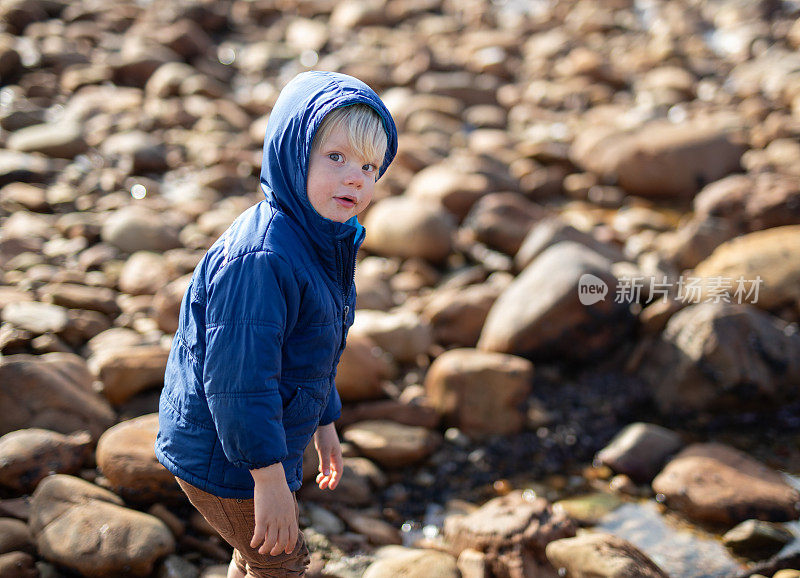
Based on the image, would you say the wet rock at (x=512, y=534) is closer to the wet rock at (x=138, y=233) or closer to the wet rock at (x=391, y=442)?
the wet rock at (x=391, y=442)

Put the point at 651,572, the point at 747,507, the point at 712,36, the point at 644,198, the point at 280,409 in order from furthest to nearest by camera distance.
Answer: the point at 712,36
the point at 644,198
the point at 747,507
the point at 651,572
the point at 280,409

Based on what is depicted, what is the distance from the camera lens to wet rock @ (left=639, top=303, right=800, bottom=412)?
13.1ft

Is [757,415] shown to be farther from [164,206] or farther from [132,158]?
[132,158]

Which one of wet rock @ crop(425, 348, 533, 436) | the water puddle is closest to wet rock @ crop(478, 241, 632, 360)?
wet rock @ crop(425, 348, 533, 436)

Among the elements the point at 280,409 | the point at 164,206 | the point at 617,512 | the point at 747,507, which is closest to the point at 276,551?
the point at 280,409

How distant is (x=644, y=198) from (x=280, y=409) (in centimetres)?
572

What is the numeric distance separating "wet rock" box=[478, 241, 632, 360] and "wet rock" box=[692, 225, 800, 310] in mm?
690

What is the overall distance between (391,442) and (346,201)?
1.99 metres

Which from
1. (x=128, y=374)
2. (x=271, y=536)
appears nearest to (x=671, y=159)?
(x=128, y=374)

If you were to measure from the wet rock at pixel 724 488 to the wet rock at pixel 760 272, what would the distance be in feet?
4.04

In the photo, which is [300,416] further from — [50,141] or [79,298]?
[50,141]

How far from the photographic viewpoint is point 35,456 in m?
2.81

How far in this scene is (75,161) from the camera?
674 centimetres

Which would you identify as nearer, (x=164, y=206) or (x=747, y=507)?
(x=747, y=507)
